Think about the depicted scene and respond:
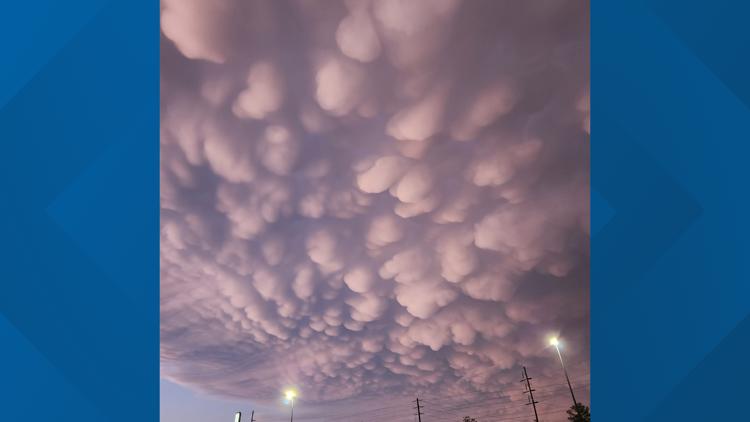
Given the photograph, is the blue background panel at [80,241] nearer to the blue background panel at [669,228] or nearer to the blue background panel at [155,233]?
the blue background panel at [155,233]

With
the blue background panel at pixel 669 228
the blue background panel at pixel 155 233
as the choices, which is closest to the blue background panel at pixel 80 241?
the blue background panel at pixel 155 233

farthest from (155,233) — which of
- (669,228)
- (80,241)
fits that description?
(669,228)

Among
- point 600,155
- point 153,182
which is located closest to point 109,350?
point 153,182

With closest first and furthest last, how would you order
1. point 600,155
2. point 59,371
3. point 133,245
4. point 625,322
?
1. point 59,371
2. point 133,245
3. point 625,322
4. point 600,155

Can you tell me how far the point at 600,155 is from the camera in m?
5.60

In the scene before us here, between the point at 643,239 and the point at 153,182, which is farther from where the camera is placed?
the point at 643,239

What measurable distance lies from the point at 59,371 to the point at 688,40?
363 inches

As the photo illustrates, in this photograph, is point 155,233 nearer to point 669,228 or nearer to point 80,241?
point 80,241

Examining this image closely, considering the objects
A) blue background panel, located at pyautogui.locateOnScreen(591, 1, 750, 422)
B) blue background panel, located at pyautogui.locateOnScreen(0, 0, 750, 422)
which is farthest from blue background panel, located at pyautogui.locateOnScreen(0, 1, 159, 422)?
blue background panel, located at pyautogui.locateOnScreen(591, 1, 750, 422)

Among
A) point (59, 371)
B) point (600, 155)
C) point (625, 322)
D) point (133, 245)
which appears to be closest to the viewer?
point (59, 371)

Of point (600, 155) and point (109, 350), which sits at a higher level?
point (600, 155)

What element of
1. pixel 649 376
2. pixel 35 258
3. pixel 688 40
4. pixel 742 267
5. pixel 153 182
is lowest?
pixel 649 376

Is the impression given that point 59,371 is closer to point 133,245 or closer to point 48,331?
point 48,331

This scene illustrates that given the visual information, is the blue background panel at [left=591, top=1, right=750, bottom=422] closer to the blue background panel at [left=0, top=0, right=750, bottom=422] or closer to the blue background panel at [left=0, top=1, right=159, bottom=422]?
the blue background panel at [left=0, top=0, right=750, bottom=422]
